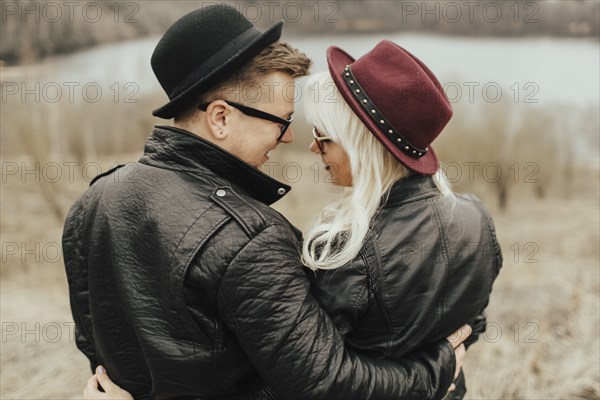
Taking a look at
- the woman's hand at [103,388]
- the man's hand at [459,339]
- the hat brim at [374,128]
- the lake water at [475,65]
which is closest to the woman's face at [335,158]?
the hat brim at [374,128]

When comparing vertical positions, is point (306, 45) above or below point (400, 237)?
below

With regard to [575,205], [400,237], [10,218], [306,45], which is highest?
[400,237]

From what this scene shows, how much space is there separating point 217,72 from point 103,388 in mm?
986

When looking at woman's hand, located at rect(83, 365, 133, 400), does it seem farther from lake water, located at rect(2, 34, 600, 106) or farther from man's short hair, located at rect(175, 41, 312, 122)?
lake water, located at rect(2, 34, 600, 106)

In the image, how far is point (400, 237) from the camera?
1.46 metres

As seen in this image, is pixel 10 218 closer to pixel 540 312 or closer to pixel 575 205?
pixel 540 312

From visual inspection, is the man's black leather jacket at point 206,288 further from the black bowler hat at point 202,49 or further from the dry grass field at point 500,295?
the dry grass field at point 500,295

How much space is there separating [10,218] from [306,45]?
5.62 metres

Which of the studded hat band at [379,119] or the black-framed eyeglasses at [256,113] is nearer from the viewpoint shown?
the black-framed eyeglasses at [256,113]

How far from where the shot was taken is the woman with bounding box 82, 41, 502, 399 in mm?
1415

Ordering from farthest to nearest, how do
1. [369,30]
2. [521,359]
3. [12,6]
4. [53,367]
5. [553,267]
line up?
[369,30]
[12,6]
[553,267]
[53,367]
[521,359]

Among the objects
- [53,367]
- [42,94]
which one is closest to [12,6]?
[42,94]

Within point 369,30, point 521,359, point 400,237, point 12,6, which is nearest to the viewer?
point 400,237

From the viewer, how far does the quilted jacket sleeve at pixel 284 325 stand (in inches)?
45.2
